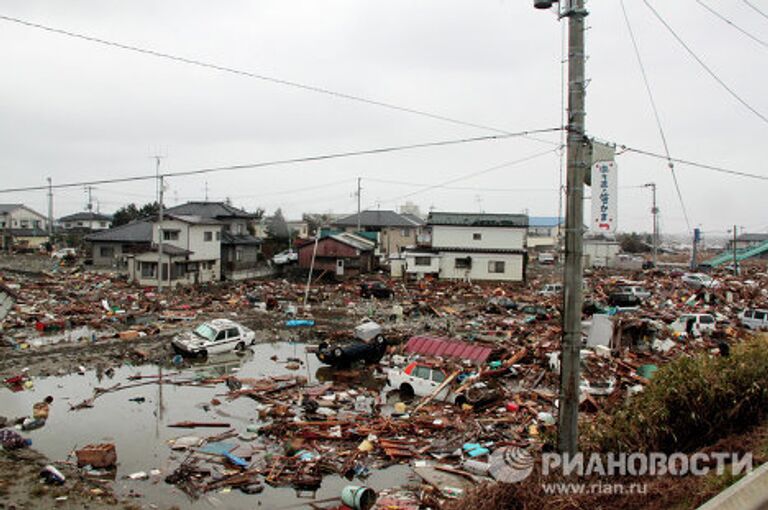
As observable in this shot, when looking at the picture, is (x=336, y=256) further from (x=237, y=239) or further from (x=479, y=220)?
(x=479, y=220)

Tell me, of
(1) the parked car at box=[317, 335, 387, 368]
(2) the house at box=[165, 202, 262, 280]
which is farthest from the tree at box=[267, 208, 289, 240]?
(1) the parked car at box=[317, 335, 387, 368]

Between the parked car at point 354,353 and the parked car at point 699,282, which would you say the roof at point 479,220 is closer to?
the parked car at point 699,282

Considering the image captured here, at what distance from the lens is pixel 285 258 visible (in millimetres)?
52500

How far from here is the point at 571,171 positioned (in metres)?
6.81

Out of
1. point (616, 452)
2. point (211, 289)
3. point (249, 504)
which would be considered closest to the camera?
point (616, 452)

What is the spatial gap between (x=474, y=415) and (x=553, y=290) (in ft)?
81.0

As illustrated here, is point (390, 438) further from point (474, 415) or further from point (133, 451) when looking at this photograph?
point (133, 451)

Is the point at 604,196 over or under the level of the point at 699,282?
over

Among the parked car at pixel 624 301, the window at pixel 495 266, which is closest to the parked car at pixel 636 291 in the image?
the parked car at pixel 624 301

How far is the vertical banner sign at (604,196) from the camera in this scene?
709 centimetres

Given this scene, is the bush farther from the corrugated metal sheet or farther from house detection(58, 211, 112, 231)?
house detection(58, 211, 112, 231)

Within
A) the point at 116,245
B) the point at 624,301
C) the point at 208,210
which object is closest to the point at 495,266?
the point at 624,301

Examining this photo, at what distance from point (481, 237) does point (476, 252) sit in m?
1.33

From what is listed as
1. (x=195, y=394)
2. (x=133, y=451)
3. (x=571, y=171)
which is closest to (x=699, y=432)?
(x=571, y=171)
